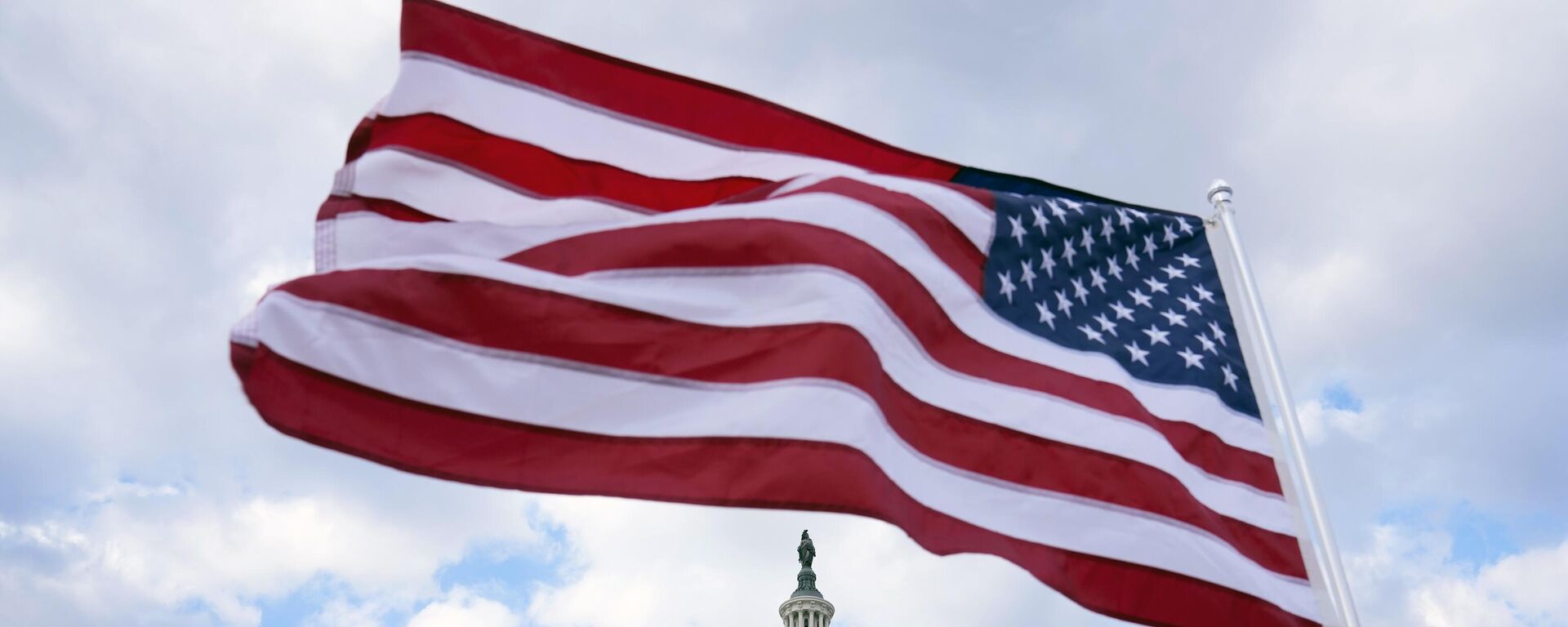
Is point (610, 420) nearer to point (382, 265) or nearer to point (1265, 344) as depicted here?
point (382, 265)

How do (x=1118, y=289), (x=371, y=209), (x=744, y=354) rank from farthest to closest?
(x=1118, y=289)
(x=371, y=209)
(x=744, y=354)

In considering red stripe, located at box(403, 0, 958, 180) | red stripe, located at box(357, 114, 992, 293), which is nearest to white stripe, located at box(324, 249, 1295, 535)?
red stripe, located at box(357, 114, 992, 293)

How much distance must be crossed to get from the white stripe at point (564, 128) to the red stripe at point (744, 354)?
2.00m

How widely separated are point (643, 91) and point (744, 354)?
296cm

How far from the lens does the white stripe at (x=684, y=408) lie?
8.61 meters

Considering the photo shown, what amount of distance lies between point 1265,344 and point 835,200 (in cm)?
367

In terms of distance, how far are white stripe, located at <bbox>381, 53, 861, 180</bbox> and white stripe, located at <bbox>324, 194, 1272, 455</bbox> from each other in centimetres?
70

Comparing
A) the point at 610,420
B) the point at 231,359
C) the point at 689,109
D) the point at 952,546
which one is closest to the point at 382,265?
the point at 231,359

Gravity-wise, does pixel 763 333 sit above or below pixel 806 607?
below

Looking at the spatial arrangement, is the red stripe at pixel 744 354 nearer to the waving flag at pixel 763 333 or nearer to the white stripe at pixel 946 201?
the waving flag at pixel 763 333

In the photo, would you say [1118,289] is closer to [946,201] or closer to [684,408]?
[946,201]

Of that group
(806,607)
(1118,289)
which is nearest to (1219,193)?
(1118,289)

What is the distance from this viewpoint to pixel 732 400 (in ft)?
30.4

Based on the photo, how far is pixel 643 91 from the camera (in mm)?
11320
